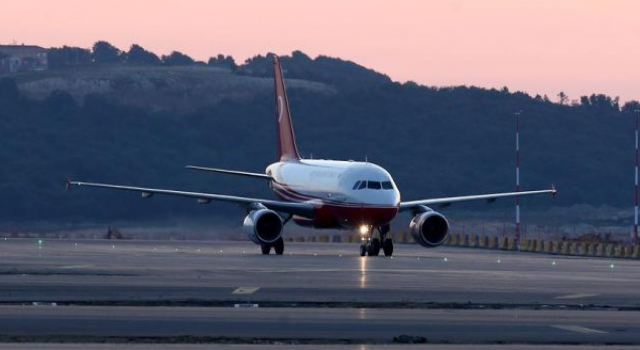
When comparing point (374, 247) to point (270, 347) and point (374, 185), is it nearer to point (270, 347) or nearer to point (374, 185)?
point (374, 185)

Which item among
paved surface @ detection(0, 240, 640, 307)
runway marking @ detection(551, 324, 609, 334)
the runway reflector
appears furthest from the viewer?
paved surface @ detection(0, 240, 640, 307)

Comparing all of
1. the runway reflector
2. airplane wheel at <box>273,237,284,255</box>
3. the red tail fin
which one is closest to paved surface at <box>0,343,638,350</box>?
the runway reflector

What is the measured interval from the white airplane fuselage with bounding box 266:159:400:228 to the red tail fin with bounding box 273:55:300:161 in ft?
17.5

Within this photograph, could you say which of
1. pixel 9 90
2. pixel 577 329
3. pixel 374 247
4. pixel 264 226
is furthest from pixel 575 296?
pixel 9 90

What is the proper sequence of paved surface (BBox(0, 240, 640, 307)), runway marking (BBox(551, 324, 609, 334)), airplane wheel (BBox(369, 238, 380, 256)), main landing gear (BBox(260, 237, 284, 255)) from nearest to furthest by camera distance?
runway marking (BBox(551, 324, 609, 334)) → paved surface (BBox(0, 240, 640, 307)) → airplane wheel (BBox(369, 238, 380, 256)) → main landing gear (BBox(260, 237, 284, 255))

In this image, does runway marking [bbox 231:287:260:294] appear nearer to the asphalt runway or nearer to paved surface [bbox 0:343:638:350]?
the asphalt runway

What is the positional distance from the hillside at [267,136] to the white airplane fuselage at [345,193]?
6014 cm

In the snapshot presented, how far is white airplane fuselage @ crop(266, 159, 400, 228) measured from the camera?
5316 centimetres

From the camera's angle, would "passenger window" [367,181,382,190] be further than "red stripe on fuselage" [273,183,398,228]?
Yes

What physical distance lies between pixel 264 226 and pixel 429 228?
18.4 feet

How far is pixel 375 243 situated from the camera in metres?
52.8

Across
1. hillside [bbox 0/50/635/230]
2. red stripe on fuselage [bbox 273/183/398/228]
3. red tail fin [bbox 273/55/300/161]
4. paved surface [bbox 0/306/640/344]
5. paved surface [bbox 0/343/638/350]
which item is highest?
hillside [bbox 0/50/635/230]

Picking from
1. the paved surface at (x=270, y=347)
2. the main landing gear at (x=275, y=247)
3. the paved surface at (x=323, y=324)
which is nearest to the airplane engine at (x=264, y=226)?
the main landing gear at (x=275, y=247)

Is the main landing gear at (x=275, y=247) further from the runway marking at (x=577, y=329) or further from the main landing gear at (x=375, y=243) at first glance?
the runway marking at (x=577, y=329)
